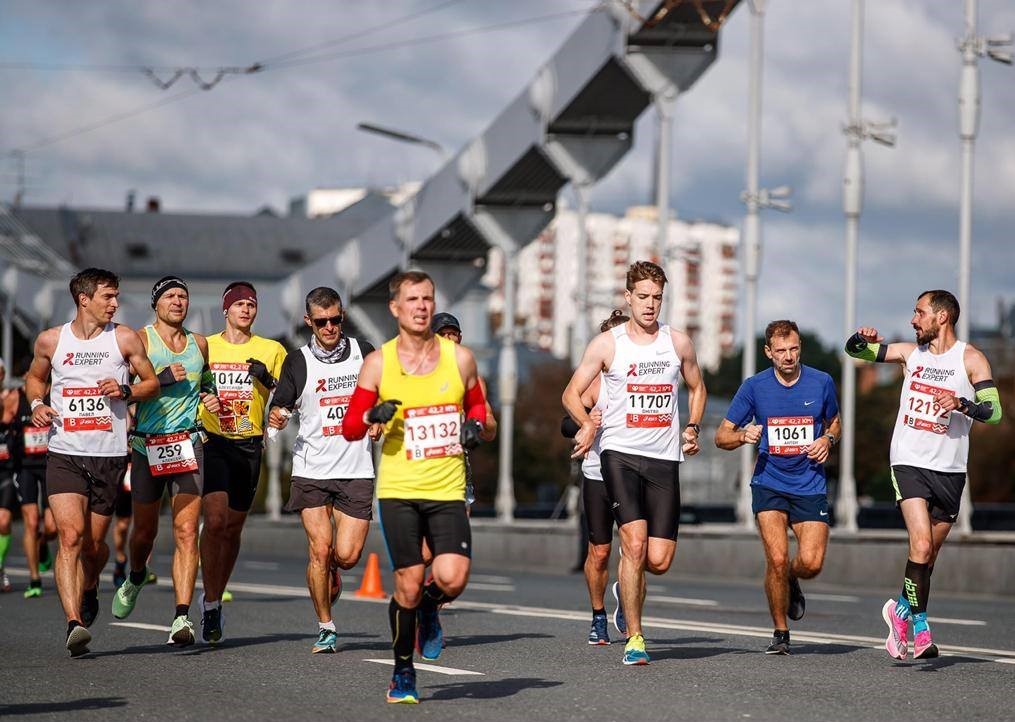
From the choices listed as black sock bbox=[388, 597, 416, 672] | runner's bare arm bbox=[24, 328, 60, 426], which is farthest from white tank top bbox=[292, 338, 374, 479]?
black sock bbox=[388, 597, 416, 672]

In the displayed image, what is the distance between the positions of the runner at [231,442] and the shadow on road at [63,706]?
2.77 metres

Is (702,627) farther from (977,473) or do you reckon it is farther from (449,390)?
(977,473)

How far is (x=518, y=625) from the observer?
46.6 ft


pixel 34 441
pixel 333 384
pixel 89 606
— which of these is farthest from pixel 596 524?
pixel 34 441

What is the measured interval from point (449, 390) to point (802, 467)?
129 inches

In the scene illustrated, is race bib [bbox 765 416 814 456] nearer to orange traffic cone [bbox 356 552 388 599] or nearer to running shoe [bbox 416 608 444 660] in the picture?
running shoe [bbox 416 608 444 660]

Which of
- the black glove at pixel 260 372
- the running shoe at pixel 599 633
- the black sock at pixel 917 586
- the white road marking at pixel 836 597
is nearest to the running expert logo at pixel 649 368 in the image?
the black sock at pixel 917 586

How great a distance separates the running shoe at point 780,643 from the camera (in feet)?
38.0

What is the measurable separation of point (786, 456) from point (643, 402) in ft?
3.72

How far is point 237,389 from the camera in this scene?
12.3 meters

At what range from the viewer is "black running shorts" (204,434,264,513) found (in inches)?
480

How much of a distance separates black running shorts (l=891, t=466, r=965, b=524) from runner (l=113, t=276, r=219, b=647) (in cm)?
408

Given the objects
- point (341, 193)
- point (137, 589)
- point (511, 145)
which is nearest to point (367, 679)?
point (137, 589)

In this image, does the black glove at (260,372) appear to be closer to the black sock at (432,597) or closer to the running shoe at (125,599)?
the running shoe at (125,599)
